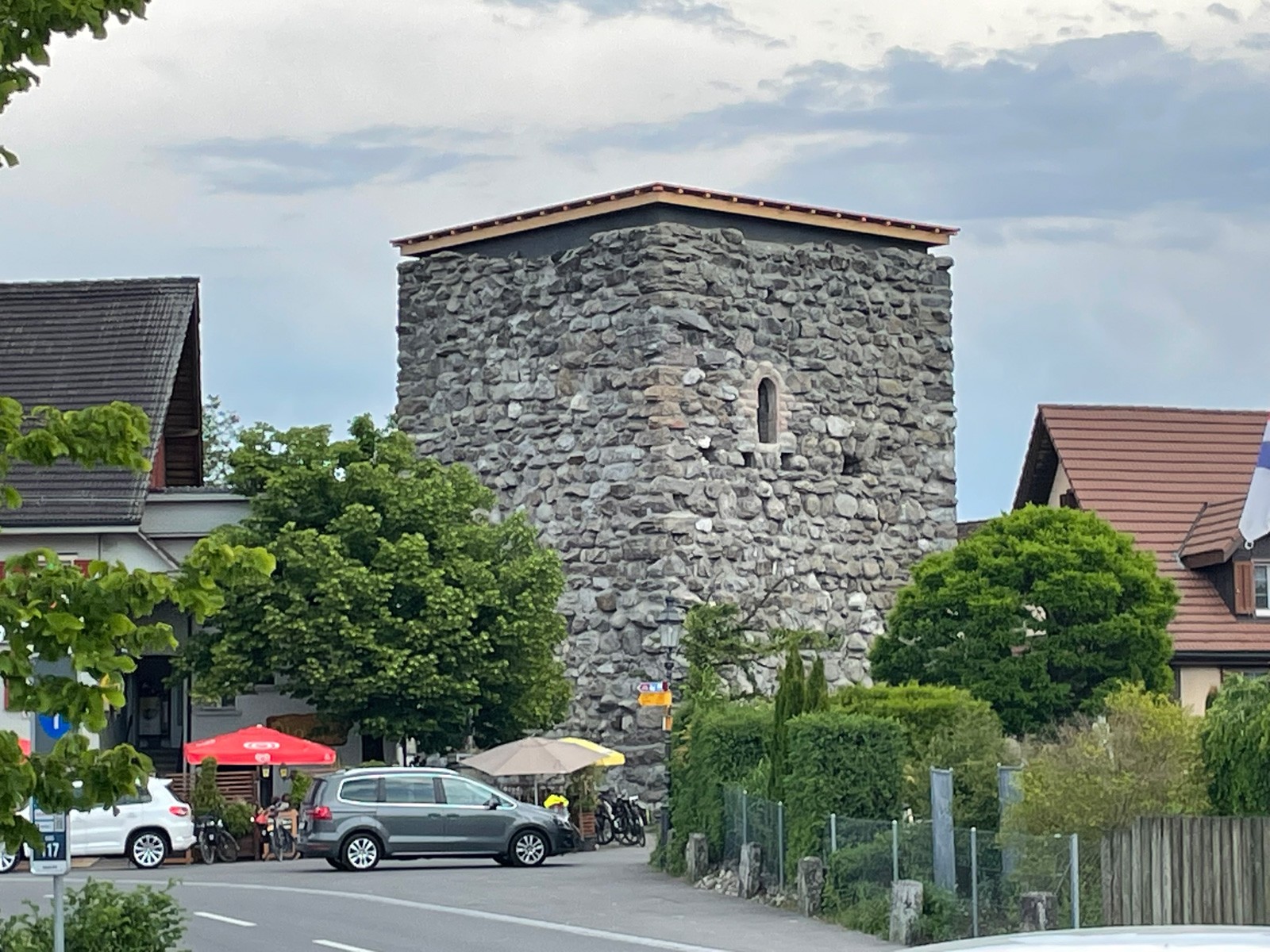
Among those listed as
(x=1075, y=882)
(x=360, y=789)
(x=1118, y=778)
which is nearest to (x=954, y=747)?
(x=1118, y=778)

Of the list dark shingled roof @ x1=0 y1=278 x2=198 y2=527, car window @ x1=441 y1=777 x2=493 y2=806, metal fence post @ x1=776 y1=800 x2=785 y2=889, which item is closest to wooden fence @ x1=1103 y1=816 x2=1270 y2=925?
A: metal fence post @ x1=776 y1=800 x2=785 y2=889

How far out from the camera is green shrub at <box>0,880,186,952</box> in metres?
16.5

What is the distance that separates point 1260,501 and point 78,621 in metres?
12.7

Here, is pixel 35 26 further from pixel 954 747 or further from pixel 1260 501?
pixel 954 747

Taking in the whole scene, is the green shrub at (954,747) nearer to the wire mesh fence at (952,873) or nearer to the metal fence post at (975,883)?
the wire mesh fence at (952,873)

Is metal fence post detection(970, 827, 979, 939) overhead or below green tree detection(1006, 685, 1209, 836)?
below

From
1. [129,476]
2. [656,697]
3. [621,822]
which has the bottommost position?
[621,822]

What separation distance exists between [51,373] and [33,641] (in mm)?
37907

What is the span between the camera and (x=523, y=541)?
4469 centimetres

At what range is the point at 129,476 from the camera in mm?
45344

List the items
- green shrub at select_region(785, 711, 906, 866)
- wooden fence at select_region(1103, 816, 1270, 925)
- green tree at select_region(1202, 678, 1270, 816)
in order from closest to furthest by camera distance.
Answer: wooden fence at select_region(1103, 816, 1270, 925) → green tree at select_region(1202, 678, 1270, 816) → green shrub at select_region(785, 711, 906, 866)

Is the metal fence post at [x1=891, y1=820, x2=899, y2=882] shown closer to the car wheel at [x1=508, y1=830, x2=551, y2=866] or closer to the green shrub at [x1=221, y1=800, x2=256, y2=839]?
the car wheel at [x1=508, y1=830, x2=551, y2=866]

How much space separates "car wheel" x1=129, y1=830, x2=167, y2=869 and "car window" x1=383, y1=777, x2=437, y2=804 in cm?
481

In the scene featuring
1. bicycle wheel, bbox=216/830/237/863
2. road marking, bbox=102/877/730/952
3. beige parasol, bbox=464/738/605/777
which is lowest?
road marking, bbox=102/877/730/952
